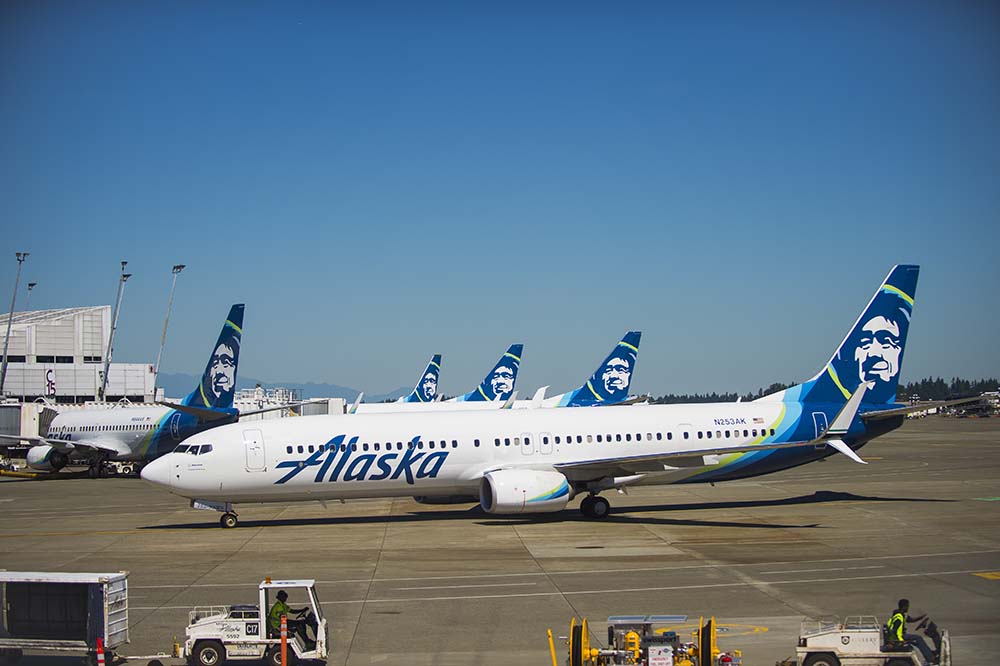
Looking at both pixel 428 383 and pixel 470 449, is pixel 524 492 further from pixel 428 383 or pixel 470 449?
pixel 428 383

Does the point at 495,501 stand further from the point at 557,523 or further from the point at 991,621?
the point at 991,621

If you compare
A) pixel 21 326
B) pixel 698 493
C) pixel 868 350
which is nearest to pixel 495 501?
pixel 698 493

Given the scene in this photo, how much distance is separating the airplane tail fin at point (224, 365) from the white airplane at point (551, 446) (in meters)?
23.9

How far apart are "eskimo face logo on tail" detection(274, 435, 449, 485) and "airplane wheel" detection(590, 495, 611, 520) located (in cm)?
596

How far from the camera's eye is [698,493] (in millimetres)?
44094

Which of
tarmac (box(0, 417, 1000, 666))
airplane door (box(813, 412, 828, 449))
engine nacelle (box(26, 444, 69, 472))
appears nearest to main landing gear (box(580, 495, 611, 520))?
tarmac (box(0, 417, 1000, 666))

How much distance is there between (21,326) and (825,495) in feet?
421

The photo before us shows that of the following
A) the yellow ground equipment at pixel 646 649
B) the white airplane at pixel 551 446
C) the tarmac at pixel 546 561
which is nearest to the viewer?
the yellow ground equipment at pixel 646 649

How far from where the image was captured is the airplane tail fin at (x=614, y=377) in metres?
72.4

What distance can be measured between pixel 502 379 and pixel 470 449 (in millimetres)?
54266

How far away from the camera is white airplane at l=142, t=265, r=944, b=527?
33594 mm

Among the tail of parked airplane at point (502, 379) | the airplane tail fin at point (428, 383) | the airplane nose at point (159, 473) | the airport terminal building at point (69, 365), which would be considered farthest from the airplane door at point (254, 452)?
the airport terminal building at point (69, 365)

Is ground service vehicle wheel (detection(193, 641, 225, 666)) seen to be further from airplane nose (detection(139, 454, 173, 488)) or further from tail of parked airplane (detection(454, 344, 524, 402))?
tail of parked airplane (detection(454, 344, 524, 402))

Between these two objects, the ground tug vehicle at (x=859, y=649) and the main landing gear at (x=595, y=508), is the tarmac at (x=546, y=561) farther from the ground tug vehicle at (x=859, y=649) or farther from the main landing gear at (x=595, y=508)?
the ground tug vehicle at (x=859, y=649)
